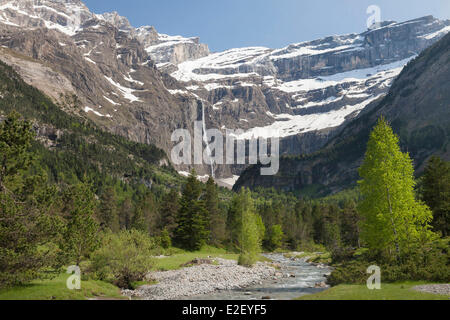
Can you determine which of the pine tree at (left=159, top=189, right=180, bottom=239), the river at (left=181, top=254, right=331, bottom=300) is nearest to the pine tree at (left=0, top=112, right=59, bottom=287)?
the river at (left=181, top=254, right=331, bottom=300)

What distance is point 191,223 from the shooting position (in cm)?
8150

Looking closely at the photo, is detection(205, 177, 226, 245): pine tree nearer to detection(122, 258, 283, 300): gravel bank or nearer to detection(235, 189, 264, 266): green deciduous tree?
detection(235, 189, 264, 266): green deciduous tree

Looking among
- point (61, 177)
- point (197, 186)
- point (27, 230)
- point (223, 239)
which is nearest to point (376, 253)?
point (27, 230)

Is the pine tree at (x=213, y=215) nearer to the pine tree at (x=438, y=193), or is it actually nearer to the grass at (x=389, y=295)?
the pine tree at (x=438, y=193)

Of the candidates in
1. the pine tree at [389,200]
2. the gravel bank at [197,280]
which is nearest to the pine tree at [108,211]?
the gravel bank at [197,280]

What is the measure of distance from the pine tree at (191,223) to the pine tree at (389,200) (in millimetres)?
48281

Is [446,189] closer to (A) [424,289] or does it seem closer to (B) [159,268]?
(A) [424,289]

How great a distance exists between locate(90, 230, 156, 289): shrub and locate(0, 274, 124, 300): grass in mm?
4673

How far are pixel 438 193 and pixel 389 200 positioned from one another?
25748 mm

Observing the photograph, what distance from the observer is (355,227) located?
91125mm

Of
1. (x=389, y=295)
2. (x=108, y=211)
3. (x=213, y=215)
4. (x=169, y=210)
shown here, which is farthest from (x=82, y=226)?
(x=108, y=211)

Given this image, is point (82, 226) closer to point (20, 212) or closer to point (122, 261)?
point (122, 261)

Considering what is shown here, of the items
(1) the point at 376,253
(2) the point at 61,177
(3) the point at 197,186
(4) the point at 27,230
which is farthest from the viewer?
(2) the point at 61,177

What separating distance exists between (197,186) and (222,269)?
114 feet
